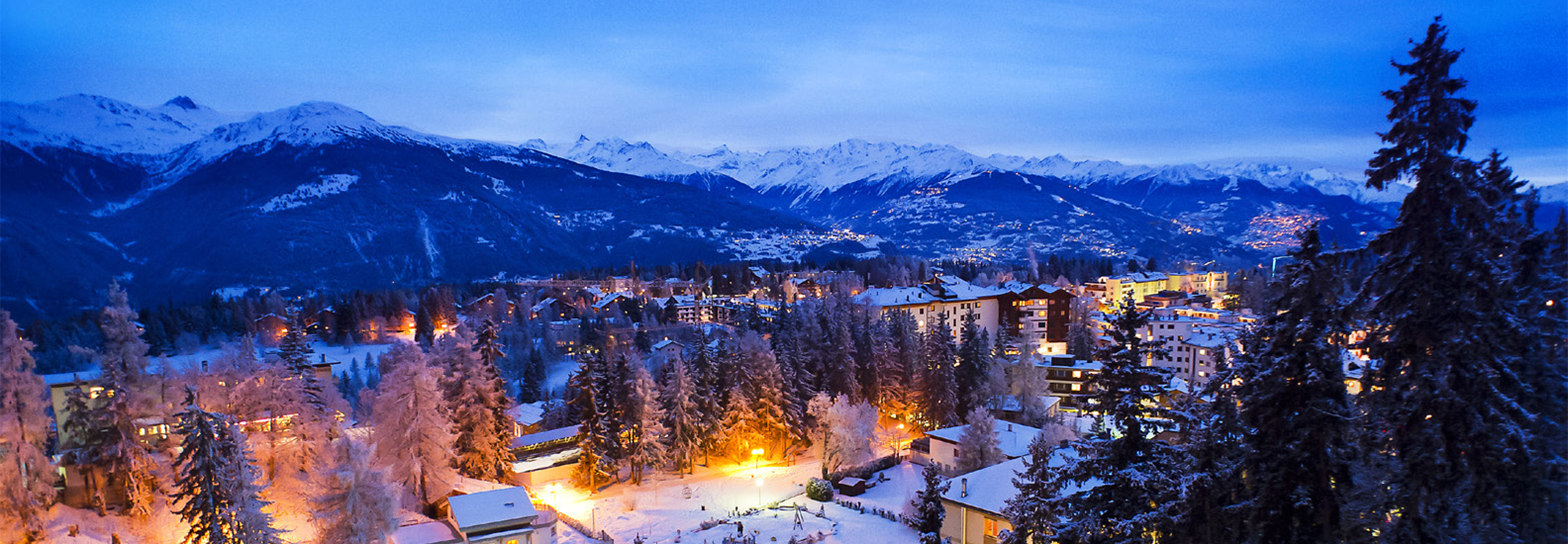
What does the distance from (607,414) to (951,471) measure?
15.7m

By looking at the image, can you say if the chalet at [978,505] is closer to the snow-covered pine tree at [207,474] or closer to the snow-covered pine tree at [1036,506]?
the snow-covered pine tree at [1036,506]

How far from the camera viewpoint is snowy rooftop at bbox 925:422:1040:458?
1278 inches

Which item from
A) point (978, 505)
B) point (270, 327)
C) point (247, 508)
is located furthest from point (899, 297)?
point (270, 327)

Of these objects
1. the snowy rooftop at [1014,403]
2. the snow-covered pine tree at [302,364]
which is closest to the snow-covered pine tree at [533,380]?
the snow-covered pine tree at [302,364]

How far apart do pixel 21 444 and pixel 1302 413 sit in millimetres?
30020

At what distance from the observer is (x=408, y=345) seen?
37750 millimetres

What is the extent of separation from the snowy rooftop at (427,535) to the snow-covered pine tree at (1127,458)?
19.4m

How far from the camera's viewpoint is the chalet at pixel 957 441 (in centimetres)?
3284

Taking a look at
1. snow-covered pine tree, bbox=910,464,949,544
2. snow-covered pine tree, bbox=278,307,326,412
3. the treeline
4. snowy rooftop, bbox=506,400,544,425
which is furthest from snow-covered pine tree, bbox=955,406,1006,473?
snow-covered pine tree, bbox=278,307,326,412

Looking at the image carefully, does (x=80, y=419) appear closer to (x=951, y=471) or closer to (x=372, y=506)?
(x=372, y=506)

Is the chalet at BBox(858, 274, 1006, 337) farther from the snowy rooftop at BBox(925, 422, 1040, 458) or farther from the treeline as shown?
the treeline

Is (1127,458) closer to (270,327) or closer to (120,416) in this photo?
(120,416)

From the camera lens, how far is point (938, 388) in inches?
1676

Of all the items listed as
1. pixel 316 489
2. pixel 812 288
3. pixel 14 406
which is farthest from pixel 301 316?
pixel 316 489
